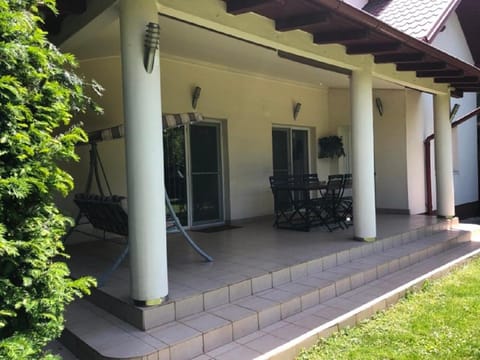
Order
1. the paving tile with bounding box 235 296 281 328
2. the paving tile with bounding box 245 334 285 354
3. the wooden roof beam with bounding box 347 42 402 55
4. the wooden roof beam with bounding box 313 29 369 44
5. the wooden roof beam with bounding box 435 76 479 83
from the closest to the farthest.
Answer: the paving tile with bounding box 245 334 285 354
the paving tile with bounding box 235 296 281 328
the wooden roof beam with bounding box 313 29 369 44
the wooden roof beam with bounding box 347 42 402 55
the wooden roof beam with bounding box 435 76 479 83

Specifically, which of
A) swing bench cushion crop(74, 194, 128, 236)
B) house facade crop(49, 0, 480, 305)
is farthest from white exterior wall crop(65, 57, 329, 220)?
swing bench cushion crop(74, 194, 128, 236)

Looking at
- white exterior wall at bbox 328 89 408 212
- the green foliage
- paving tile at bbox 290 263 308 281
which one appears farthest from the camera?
white exterior wall at bbox 328 89 408 212

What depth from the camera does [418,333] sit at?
3328 mm

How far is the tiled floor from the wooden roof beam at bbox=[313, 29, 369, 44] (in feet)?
8.15

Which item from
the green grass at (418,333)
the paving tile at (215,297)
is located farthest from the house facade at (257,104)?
the green grass at (418,333)

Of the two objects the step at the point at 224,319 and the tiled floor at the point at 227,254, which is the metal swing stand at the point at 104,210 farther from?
the step at the point at 224,319

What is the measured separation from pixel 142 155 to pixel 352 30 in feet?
9.36

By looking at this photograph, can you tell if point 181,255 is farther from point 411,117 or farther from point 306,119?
point 411,117

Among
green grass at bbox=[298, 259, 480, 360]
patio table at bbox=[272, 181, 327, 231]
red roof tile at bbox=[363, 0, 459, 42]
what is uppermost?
red roof tile at bbox=[363, 0, 459, 42]

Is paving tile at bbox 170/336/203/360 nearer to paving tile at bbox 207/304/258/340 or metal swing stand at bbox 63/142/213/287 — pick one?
paving tile at bbox 207/304/258/340

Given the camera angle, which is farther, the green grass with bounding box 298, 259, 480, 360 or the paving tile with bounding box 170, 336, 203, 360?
the green grass with bounding box 298, 259, 480, 360

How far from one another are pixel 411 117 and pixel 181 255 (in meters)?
5.86

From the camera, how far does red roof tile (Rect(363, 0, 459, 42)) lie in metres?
6.26

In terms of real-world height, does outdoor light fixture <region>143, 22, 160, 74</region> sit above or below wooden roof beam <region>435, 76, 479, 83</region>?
below
